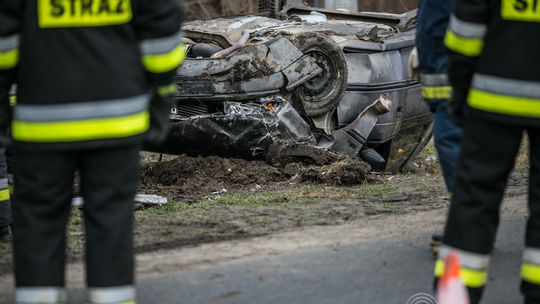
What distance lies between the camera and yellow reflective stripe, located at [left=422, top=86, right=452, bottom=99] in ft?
17.3

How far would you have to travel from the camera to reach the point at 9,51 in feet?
12.3

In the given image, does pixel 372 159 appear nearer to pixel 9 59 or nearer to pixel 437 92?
pixel 437 92

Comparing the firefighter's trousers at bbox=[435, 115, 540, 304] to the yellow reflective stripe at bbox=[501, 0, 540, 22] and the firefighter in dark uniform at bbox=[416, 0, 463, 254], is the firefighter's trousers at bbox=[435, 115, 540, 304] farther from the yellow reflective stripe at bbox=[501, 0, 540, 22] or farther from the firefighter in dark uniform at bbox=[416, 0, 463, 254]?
the firefighter in dark uniform at bbox=[416, 0, 463, 254]

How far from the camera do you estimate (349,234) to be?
614 cm

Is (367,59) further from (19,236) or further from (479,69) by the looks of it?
(19,236)

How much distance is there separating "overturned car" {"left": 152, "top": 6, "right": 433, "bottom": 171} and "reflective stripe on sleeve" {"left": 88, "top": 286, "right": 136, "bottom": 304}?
5420 mm

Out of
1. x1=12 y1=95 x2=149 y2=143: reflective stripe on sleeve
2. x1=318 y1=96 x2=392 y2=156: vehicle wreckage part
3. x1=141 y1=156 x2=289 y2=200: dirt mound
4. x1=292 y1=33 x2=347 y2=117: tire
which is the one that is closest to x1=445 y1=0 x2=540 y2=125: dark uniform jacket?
x1=12 y1=95 x2=149 y2=143: reflective stripe on sleeve

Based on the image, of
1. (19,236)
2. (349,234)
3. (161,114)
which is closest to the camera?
(19,236)

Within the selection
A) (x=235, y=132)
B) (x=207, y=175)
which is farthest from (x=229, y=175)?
(x=235, y=132)

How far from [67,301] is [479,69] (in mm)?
2041

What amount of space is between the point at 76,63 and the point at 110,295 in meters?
0.84

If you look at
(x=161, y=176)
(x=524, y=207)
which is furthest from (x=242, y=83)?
(x=524, y=207)

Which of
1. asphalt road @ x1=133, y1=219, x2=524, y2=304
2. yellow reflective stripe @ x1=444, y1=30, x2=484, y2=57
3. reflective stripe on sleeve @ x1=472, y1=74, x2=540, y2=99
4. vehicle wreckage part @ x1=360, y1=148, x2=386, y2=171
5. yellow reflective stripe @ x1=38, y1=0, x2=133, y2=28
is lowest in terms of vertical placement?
vehicle wreckage part @ x1=360, y1=148, x2=386, y2=171

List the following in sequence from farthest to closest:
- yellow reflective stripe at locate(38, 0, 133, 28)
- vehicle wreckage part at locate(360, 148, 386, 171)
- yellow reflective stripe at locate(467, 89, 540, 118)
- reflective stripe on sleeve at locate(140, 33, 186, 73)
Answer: vehicle wreckage part at locate(360, 148, 386, 171)
yellow reflective stripe at locate(467, 89, 540, 118)
reflective stripe on sleeve at locate(140, 33, 186, 73)
yellow reflective stripe at locate(38, 0, 133, 28)
